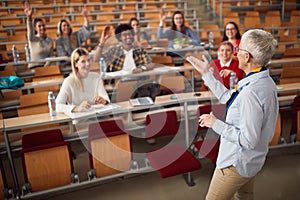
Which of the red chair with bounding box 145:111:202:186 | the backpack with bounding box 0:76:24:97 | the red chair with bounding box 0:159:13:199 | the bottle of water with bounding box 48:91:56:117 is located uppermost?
the backpack with bounding box 0:76:24:97

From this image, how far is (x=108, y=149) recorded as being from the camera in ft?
8.18

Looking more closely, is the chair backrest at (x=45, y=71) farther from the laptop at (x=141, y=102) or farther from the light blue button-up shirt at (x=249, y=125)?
the light blue button-up shirt at (x=249, y=125)

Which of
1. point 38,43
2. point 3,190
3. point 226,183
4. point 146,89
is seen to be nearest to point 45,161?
point 3,190

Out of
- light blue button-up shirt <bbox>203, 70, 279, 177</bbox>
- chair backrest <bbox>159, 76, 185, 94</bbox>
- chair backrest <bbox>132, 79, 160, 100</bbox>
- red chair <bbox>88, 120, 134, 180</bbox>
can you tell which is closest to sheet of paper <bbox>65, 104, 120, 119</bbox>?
red chair <bbox>88, 120, 134, 180</bbox>

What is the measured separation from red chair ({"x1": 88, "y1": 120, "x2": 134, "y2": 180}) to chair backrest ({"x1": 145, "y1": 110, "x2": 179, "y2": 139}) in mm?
302

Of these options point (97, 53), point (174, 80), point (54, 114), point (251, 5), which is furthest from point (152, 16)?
point (54, 114)

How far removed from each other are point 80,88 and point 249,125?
6.01ft

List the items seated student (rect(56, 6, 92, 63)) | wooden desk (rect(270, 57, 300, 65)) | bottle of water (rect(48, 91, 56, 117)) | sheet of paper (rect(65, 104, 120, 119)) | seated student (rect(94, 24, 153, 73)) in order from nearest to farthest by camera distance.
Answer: sheet of paper (rect(65, 104, 120, 119)) → bottle of water (rect(48, 91, 56, 117)) → seated student (rect(94, 24, 153, 73)) → wooden desk (rect(270, 57, 300, 65)) → seated student (rect(56, 6, 92, 63))

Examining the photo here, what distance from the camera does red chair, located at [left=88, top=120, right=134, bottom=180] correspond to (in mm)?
2463

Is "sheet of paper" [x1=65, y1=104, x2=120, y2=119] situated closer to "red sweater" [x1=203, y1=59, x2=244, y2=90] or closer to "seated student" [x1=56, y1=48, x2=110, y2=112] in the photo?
"seated student" [x1=56, y1=48, x2=110, y2=112]

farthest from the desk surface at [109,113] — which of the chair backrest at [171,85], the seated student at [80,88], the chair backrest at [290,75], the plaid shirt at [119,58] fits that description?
the plaid shirt at [119,58]

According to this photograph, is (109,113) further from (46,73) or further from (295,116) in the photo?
(46,73)

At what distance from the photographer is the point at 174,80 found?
141 inches

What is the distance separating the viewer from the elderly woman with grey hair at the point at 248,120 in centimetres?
142
